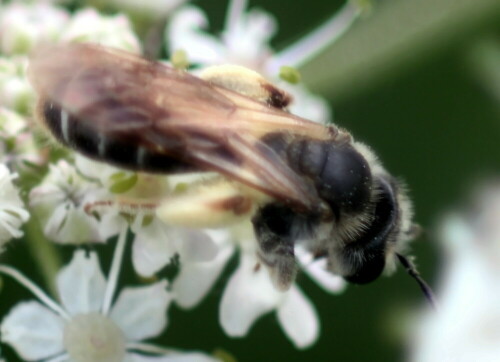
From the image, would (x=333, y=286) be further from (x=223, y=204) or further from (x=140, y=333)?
(x=223, y=204)

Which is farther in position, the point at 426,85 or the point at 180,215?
the point at 426,85

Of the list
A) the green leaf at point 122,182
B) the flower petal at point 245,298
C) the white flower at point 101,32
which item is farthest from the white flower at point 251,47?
the green leaf at point 122,182

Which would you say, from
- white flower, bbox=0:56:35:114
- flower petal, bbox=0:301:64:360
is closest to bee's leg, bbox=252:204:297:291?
flower petal, bbox=0:301:64:360

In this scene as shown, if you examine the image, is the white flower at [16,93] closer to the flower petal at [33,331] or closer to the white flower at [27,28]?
the white flower at [27,28]

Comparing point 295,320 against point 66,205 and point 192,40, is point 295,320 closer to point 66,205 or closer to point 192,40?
point 66,205

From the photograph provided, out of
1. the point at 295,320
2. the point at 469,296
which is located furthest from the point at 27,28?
the point at 469,296

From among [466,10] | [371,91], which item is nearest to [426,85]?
[371,91]
